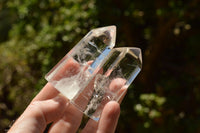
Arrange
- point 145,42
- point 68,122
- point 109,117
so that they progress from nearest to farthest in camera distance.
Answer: point 109,117 → point 68,122 → point 145,42

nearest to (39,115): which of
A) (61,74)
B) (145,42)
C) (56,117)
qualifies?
(56,117)

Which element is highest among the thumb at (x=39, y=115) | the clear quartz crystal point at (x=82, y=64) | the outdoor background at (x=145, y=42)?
the clear quartz crystal point at (x=82, y=64)

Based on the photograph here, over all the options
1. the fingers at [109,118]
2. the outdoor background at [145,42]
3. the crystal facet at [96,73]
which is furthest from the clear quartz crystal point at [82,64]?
the outdoor background at [145,42]

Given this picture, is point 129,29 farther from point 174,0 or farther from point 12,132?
point 12,132

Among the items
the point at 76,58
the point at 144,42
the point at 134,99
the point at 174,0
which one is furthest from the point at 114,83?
the point at 144,42

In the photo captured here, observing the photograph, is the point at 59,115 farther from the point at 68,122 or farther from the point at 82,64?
the point at 82,64

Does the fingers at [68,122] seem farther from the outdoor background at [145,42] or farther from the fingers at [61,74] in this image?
the outdoor background at [145,42]
